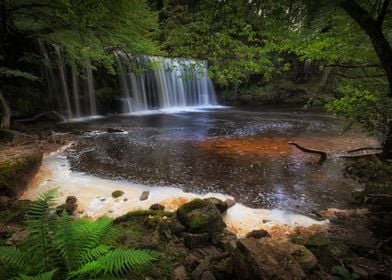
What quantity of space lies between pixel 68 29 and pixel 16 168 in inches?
124

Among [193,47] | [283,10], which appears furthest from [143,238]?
[283,10]

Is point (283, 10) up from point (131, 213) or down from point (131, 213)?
up

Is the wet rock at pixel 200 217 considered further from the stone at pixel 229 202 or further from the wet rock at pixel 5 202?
the wet rock at pixel 5 202

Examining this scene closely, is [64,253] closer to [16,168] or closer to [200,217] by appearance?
[200,217]

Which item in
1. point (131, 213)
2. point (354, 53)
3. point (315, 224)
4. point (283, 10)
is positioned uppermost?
point (283, 10)

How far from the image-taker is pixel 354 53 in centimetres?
532

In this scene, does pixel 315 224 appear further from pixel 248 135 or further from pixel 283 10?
pixel 248 135

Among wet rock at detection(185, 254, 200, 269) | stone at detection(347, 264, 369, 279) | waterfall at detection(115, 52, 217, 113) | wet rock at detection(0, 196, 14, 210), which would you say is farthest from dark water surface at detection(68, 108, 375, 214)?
waterfall at detection(115, 52, 217, 113)

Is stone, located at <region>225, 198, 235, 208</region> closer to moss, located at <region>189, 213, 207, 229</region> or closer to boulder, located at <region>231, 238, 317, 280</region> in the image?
moss, located at <region>189, 213, 207, 229</region>

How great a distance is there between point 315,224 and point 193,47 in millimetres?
3391

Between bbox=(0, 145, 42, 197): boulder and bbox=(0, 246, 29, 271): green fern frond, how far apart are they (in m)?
3.30

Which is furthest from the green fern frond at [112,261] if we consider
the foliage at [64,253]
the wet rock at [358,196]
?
the wet rock at [358,196]

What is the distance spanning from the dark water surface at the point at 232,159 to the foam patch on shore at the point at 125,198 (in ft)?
1.05

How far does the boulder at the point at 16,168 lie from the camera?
18.3 ft
